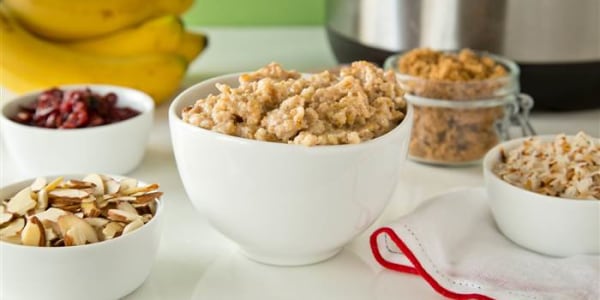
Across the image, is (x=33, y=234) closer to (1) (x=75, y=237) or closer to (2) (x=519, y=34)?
(1) (x=75, y=237)

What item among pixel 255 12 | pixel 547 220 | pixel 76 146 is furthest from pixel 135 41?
pixel 547 220

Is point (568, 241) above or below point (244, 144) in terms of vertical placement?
below

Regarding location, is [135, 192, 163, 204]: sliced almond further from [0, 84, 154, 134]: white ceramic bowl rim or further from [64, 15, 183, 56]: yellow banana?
[64, 15, 183, 56]: yellow banana

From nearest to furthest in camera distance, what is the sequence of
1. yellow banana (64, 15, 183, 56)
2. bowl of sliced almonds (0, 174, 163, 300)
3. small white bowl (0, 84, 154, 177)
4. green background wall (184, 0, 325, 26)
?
bowl of sliced almonds (0, 174, 163, 300), small white bowl (0, 84, 154, 177), yellow banana (64, 15, 183, 56), green background wall (184, 0, 325, 26)

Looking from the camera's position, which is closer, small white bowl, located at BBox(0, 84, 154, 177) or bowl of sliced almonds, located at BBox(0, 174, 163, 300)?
bowl of sliced almonds, located at BBox(0, 174, 163, 300)

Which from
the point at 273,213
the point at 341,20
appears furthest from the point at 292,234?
the point at 341,20

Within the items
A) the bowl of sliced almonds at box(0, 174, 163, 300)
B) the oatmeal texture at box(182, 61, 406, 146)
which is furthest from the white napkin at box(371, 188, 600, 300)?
the bowl of sliced almonds at box(0, 174, 163, 300)

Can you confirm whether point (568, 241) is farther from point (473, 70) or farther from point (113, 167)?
point (113, 167)
